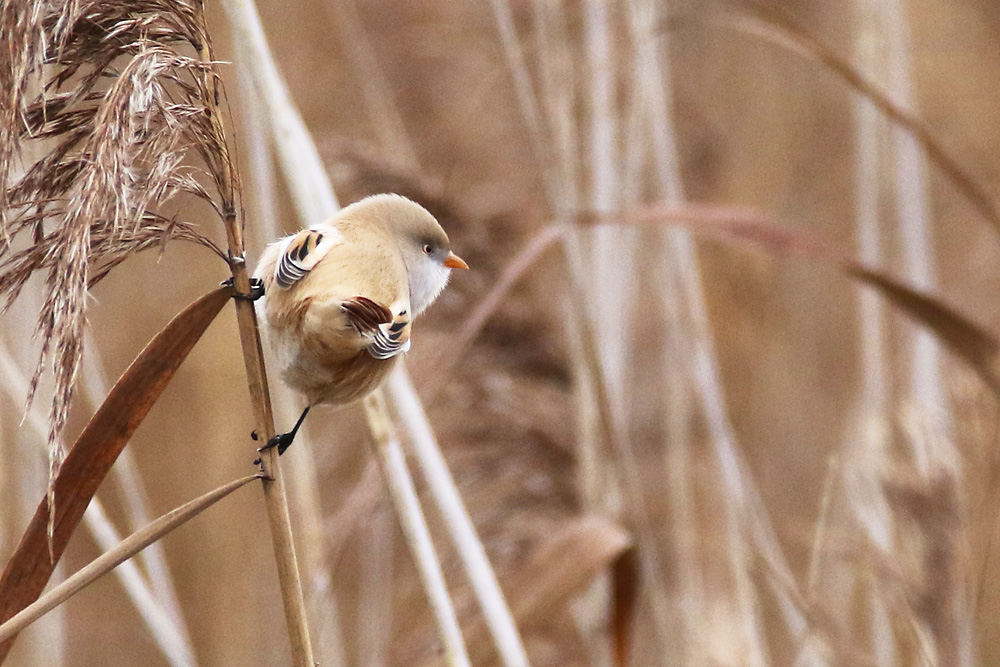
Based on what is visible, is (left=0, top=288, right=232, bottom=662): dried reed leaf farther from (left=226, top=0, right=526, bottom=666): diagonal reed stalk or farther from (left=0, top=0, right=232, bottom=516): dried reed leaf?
(left=226, top=0, right=526, bottom=666): diagonal reed stalk

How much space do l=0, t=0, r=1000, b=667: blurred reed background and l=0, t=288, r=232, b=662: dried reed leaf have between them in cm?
25

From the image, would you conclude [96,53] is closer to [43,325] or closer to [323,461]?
[43,325]

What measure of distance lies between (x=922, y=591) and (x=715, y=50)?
8.72 ft

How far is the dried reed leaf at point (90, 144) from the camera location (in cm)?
84

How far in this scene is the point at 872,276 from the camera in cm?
148

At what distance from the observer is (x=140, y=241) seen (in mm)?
927

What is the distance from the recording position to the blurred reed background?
5.81 ft

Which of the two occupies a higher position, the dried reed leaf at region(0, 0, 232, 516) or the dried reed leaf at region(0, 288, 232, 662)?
the dried reed leaf at region(0, 0, 232, 516)

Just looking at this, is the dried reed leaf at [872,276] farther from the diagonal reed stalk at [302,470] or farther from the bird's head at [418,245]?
the diagonal reed stalk at [302,470]

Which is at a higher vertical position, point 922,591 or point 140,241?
point 140,241

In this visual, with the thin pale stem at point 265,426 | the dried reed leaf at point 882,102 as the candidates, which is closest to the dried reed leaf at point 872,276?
the dried reed leaf at point 882,102

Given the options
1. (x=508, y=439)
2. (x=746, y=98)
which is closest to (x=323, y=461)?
(x=508, y=439)

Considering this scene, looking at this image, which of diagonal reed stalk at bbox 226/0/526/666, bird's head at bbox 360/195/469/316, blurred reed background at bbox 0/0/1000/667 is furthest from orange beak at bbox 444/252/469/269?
diagonal reed stalk at bbox 226/0/526/666

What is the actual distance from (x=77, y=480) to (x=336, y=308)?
410 millimetres
